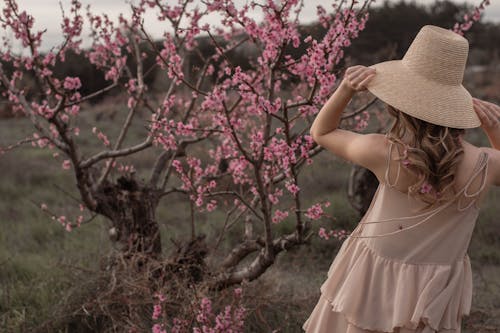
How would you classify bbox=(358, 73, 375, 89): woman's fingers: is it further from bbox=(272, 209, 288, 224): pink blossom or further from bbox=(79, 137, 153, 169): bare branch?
bbox=(79, 137, 153, 169): bare branch

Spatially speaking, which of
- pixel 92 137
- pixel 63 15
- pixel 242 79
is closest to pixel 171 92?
pixel 63 15

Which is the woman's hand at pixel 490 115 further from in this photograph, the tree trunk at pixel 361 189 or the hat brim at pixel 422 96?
the tree trunk at pixel 361 189

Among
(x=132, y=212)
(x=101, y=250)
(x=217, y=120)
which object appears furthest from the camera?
(x=101, y=250)

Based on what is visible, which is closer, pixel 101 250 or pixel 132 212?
pixel 132 212

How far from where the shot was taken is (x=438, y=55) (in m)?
2.25

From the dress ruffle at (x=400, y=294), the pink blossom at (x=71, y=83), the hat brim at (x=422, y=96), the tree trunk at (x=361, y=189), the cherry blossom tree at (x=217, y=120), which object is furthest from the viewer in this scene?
the tree trunk at (x=361, y=189)

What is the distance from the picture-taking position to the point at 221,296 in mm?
3814

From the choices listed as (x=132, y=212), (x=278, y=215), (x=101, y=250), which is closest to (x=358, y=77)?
(x=278, y=215)

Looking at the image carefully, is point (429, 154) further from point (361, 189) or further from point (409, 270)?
point (361, 189)

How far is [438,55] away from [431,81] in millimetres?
84

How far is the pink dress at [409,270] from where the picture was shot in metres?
2.31

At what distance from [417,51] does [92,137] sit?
10.6 m

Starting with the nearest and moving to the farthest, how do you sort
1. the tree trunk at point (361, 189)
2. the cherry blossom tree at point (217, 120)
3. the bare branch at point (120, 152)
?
the cherry blossom tree at point (217, 120) → the bare branch at point (120, 152) → the tree trunk at point (361, 189)

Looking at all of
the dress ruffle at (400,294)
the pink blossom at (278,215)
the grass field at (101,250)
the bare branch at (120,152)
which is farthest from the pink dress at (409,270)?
the bare branch at (120,152)
